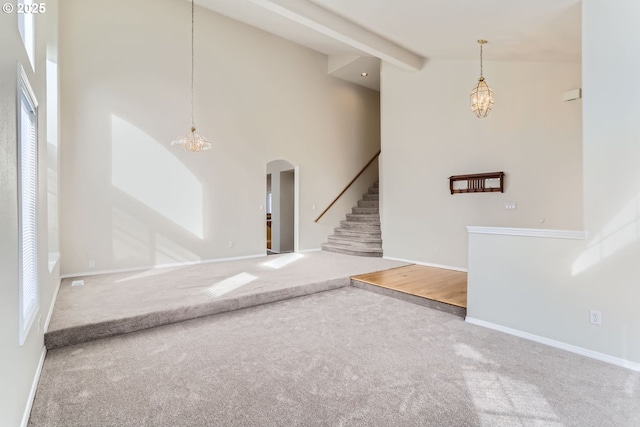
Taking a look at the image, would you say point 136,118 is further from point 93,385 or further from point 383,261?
point 383,261

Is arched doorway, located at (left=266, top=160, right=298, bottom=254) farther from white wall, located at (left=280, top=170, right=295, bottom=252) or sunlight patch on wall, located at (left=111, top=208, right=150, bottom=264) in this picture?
sunlight patch on wall, located at (left=111, top=208, right=150, bottom=264)

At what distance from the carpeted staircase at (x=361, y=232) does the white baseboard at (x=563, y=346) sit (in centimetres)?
376

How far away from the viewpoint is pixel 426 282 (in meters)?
4.91

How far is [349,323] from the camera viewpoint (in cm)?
358

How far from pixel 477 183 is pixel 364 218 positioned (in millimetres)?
3434

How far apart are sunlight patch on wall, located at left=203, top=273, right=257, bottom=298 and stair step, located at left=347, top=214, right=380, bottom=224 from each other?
4005mm

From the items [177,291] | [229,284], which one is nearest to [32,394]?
[177,291]

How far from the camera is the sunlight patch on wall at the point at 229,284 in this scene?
423cm

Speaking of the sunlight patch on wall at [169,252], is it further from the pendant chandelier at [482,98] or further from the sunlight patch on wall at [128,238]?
the pendant chandelier at [482,98]

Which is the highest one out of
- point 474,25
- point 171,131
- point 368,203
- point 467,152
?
point 474,25

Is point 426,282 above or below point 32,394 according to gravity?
above

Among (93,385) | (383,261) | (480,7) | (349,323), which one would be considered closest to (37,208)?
(93,385)

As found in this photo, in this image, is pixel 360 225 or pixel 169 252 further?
pixel 360 225

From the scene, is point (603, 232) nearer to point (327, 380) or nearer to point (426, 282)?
point (426, 282)
